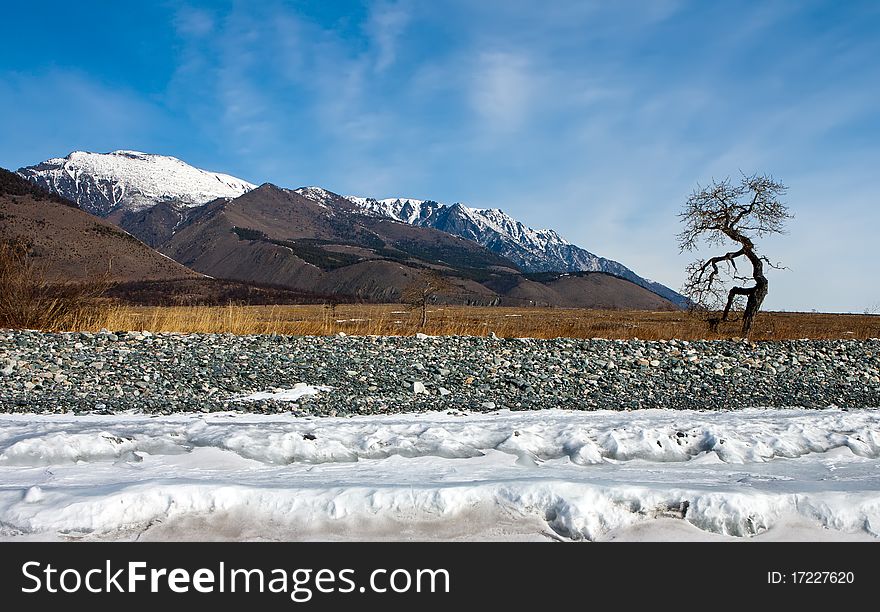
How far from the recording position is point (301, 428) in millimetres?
7039

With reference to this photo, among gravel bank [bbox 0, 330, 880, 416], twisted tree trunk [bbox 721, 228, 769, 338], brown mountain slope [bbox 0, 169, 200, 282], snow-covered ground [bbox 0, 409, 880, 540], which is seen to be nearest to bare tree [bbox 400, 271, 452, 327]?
twisted tree trunk [bbox 721, 228, 769, 338]

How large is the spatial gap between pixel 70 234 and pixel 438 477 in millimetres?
160500

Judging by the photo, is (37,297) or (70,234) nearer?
(37,297)

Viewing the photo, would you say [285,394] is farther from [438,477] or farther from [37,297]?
[37,297]

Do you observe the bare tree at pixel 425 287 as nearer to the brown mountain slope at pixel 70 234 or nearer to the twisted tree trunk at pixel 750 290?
the twisted tree trunk at pixel 750 290

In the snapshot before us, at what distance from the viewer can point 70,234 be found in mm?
139000

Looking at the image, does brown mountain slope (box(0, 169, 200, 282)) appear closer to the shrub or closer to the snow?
the shrub

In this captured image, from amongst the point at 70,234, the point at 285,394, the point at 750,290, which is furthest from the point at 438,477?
the point at 70,234

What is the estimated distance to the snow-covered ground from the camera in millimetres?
4488

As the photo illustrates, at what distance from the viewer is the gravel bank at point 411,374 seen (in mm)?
9055

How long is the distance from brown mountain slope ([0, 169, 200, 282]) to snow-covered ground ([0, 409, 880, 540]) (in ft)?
424
